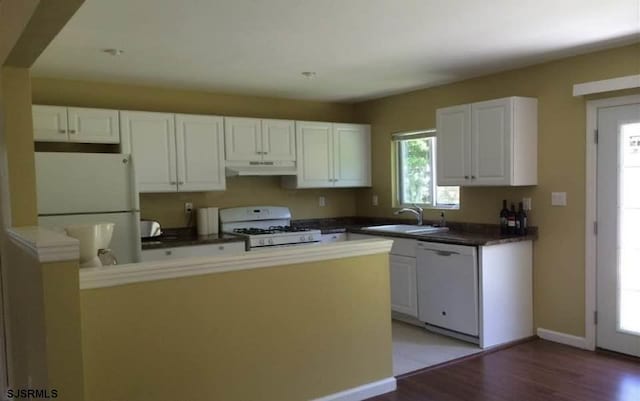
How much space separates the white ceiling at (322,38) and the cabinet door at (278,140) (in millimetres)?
637

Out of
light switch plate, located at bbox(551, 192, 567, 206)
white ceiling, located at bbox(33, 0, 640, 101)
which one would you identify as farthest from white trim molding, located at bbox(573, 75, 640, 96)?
light switch plate, located at bbox(551, 192, 567, 206)

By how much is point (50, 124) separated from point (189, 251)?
62.2 inches

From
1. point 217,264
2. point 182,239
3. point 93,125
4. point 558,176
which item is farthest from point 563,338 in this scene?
point 93,125

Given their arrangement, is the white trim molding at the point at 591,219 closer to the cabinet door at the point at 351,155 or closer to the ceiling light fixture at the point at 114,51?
the cabinet door at the point at 351,155

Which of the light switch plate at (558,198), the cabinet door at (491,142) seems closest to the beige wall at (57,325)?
the cabinet door at (491,142)

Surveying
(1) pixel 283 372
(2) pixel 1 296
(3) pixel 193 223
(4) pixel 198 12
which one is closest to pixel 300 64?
(4) pixel 198 12

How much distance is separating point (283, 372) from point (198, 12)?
6.91 feet

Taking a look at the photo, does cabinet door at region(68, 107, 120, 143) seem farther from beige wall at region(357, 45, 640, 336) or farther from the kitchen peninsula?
beige wall at region(357, 45, 640, 336)

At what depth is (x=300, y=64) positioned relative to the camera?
412 cm

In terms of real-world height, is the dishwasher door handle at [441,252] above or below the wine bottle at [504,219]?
below

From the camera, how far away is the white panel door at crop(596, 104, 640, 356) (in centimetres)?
373

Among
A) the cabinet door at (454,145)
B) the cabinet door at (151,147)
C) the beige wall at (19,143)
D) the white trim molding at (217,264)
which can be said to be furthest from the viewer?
the cabinet door at (151,147)

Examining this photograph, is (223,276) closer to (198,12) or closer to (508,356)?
(198,12)

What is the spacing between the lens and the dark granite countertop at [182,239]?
444 centimetres
